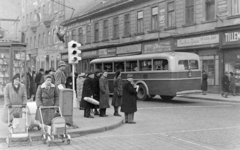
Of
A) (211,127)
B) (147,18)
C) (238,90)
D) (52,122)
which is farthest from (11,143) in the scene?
(147,18)

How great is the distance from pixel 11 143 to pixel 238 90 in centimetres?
1734

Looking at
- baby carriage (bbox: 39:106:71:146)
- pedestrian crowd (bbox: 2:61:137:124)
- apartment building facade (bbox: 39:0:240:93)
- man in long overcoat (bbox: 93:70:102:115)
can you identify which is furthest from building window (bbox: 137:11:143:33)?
baby carriage (bbox: 39:106:71:146)

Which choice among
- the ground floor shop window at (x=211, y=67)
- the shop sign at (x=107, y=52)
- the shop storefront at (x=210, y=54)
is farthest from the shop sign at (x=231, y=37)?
the shop sign at (x=107, y=52)

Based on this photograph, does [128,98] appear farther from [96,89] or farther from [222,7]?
[222,7]

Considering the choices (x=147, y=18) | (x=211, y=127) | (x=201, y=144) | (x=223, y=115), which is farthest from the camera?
(x=147, y=18)

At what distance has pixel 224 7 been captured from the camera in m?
22.7

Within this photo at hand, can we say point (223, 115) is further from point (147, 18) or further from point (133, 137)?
point (147, 18)

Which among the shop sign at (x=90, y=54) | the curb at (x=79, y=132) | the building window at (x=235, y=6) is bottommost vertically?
the curb at (x=79, y=132)

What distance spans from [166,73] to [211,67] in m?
6.86

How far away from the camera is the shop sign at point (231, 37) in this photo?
22109 mm

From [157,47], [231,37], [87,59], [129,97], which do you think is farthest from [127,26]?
[129,97]

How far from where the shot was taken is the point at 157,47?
95.2 ft

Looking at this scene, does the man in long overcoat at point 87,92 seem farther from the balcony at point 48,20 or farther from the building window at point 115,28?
the balcony at point 48,20

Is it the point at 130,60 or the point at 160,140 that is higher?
the point at 130,60
